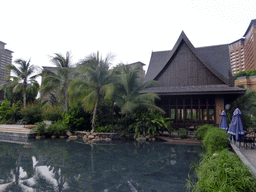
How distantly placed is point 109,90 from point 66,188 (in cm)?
755

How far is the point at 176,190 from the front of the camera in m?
3.78

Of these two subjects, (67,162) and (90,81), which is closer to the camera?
(67,162)

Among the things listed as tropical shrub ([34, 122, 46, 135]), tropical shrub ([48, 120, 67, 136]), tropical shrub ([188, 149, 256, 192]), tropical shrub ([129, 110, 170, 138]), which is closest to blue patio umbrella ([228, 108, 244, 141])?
tropical shrub ([129, 110, 170, 138])

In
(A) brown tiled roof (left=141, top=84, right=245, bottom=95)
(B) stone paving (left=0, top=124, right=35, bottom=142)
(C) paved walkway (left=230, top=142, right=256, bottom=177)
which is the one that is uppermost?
(A) brown tiled roof (left=141, top=84, right=245, bottom=95)

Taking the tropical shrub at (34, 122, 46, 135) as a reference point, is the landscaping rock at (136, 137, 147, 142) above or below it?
below

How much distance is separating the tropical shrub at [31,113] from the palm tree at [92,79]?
7721 mm

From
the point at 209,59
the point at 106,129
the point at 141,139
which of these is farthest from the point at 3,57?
the point at 209,59

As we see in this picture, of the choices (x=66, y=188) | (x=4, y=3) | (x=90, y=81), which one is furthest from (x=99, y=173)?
(x=4, y=3)

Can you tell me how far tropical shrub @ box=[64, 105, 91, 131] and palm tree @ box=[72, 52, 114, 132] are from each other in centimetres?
154

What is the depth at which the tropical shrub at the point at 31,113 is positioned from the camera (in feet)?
55.6

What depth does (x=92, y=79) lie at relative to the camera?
11633 millimetres

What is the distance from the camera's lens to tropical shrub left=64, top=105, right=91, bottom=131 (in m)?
13.0

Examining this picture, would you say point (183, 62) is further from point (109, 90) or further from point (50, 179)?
point (50, 179)

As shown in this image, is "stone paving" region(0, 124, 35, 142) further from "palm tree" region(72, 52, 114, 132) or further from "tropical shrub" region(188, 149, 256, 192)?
"tropical shrub" region(188, 149, 256, 192)
